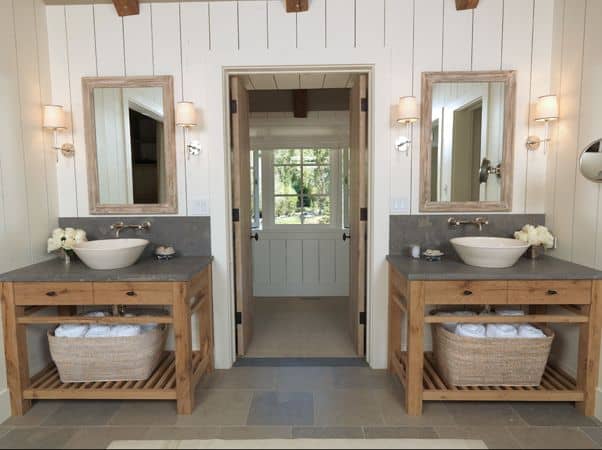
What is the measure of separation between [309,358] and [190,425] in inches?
38.9

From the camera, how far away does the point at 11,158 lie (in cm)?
198

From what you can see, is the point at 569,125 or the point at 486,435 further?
the point at 569,125

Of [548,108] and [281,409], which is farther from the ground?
[548,108]

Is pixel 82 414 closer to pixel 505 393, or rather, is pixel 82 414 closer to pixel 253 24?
pixel 505 393

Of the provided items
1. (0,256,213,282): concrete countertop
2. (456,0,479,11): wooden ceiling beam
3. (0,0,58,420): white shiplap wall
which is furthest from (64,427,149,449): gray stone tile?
(456,0,479,11): wooden ceiling beam

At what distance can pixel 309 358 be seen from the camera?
2564 millimetres

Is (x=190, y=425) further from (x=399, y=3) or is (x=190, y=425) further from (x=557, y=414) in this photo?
(x=399, y=3)

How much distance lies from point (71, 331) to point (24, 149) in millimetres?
1137

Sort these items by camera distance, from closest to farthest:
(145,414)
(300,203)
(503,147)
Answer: (145,414)
(503,147)
(300,203)

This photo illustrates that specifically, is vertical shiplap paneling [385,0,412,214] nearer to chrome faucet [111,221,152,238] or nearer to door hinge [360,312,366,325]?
door hinge [360,312,366,325]

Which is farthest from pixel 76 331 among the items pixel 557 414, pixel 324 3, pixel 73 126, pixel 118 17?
pixel 557 414

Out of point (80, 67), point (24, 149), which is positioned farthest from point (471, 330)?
point (80, 67)

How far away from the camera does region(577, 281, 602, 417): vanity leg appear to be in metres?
1.81

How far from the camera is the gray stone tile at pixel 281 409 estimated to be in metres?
1.87
